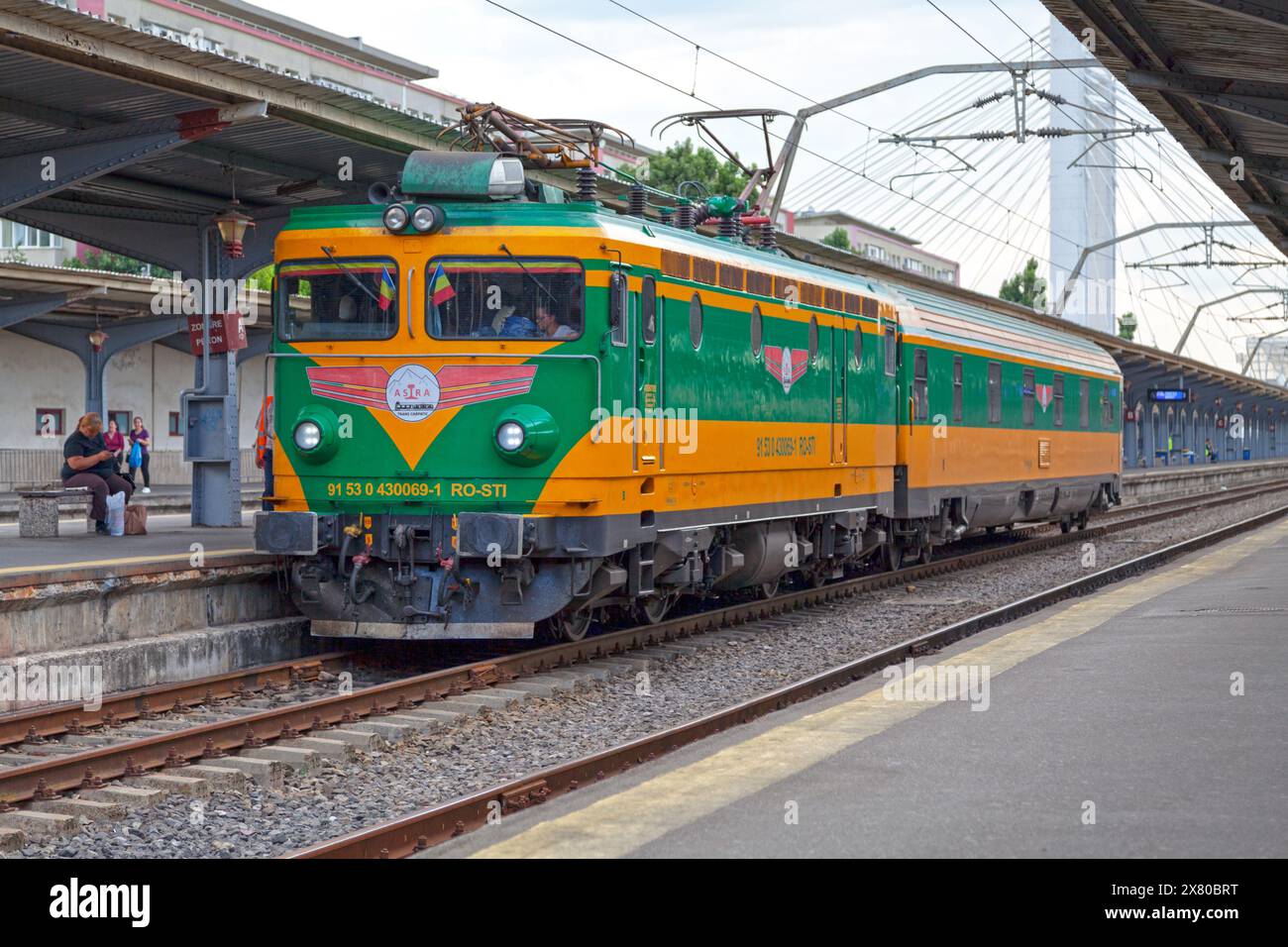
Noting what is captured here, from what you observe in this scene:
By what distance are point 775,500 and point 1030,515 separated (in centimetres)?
1129

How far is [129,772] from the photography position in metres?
9.22

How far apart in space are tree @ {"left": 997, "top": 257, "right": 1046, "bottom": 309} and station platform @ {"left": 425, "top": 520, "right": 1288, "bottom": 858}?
8801 cm

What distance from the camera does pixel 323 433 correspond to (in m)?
12.8

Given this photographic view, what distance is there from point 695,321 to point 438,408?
263 centimetres

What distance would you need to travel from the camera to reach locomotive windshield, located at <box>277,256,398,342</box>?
12789 millimetres

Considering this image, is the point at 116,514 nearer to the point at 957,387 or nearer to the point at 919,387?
the point at 919,387

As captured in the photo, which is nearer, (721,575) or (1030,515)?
(721,575)

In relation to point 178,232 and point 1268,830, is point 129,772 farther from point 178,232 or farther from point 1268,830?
point 178,232

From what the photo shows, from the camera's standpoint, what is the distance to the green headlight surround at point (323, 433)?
12.8 m

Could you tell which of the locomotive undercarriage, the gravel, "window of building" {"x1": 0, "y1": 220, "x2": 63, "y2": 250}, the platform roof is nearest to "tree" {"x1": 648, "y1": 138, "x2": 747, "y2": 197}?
"window of building" {"x1": 0, "y1": 220, "x2": 63, "y2": 250}
